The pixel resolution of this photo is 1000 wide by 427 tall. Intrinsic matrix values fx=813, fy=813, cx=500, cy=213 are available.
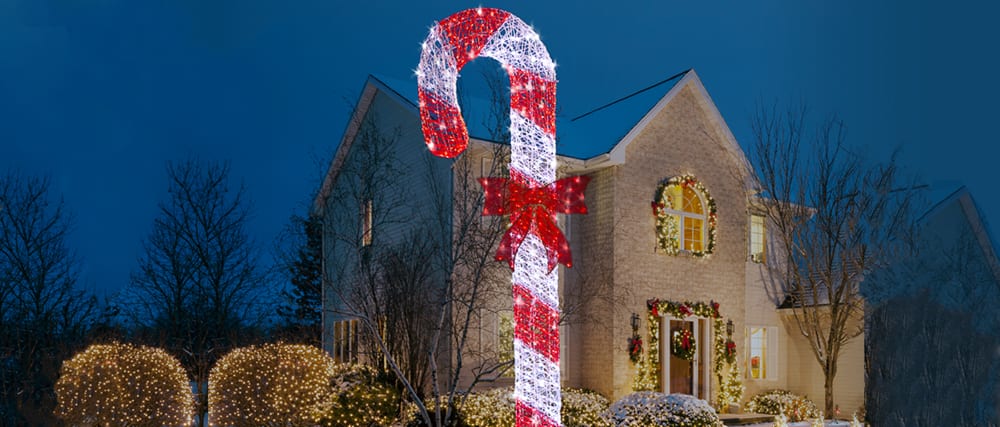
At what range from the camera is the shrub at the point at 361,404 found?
13.1m

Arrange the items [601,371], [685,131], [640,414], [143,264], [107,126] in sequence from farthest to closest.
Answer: [107,126], [143,264], [685,131], [601,371], [640,414]

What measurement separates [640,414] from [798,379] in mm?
7432

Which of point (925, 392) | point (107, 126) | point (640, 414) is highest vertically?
point (107, 126)

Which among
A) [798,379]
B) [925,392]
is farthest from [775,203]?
[925,392]

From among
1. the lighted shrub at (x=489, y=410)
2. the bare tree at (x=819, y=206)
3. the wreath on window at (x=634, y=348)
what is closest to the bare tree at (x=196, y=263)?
the lighted shrub at (x=489, y=410)

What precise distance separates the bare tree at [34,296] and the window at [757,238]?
14.3 metres

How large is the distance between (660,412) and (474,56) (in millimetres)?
8756

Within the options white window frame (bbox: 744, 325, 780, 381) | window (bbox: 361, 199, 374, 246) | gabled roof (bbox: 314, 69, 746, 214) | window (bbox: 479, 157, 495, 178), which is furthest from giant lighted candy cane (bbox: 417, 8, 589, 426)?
white window frame (bbox: 744, 325, 780, 381)

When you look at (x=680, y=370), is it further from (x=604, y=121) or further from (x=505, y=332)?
(x=604, y=121)

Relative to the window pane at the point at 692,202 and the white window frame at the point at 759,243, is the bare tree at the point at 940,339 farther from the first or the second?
the white window frame at the point at 759,243

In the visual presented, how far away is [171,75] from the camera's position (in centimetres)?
9325

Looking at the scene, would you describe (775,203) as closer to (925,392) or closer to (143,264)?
(925,392)

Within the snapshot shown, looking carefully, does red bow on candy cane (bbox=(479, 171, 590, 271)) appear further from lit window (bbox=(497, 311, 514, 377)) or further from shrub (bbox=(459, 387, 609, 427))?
lit window (bbox=(497, 311, 514, 377))

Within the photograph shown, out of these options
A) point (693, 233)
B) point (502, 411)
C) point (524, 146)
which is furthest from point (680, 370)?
point (524, 146)
